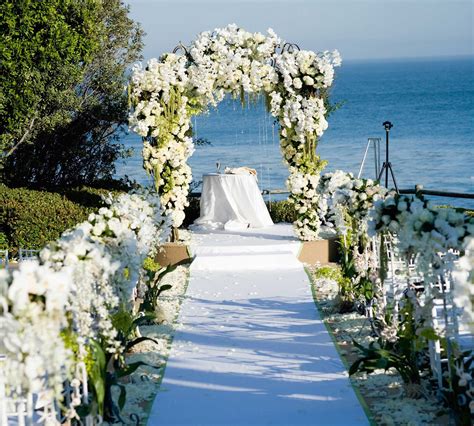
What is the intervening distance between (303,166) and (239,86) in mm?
1389

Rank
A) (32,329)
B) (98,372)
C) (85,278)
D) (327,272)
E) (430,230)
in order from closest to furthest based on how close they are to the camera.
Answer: (32,329), (85,278), (98,372), (430,230), (327,272)

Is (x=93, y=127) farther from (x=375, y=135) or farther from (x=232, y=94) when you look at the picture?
(x=375, y=135)

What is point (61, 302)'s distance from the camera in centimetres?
405

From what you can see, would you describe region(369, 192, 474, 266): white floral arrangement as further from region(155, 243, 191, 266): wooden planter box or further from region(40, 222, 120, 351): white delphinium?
region(155, 243, 191, 266): wooden planter box

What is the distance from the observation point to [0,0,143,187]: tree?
598 inches

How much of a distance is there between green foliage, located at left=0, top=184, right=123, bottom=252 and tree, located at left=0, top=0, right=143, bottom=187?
2.74 m

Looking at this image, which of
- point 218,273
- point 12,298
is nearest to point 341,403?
point 12,298

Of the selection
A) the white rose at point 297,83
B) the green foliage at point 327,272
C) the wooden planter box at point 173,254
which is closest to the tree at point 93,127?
the wooden planter box at point 173,254

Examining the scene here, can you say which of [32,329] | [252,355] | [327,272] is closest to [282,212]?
[327,272]

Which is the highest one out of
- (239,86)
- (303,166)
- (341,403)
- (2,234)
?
(239,86)

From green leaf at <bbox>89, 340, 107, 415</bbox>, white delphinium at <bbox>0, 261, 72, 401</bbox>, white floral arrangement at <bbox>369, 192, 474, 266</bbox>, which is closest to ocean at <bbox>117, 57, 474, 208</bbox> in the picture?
white floral arrangement at <bbox>369, 192, 474, 266</bbox>

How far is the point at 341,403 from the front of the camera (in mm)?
5855

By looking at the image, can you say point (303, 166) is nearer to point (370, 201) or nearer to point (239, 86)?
point (239, 86)

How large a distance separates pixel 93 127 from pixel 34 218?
4061mm
